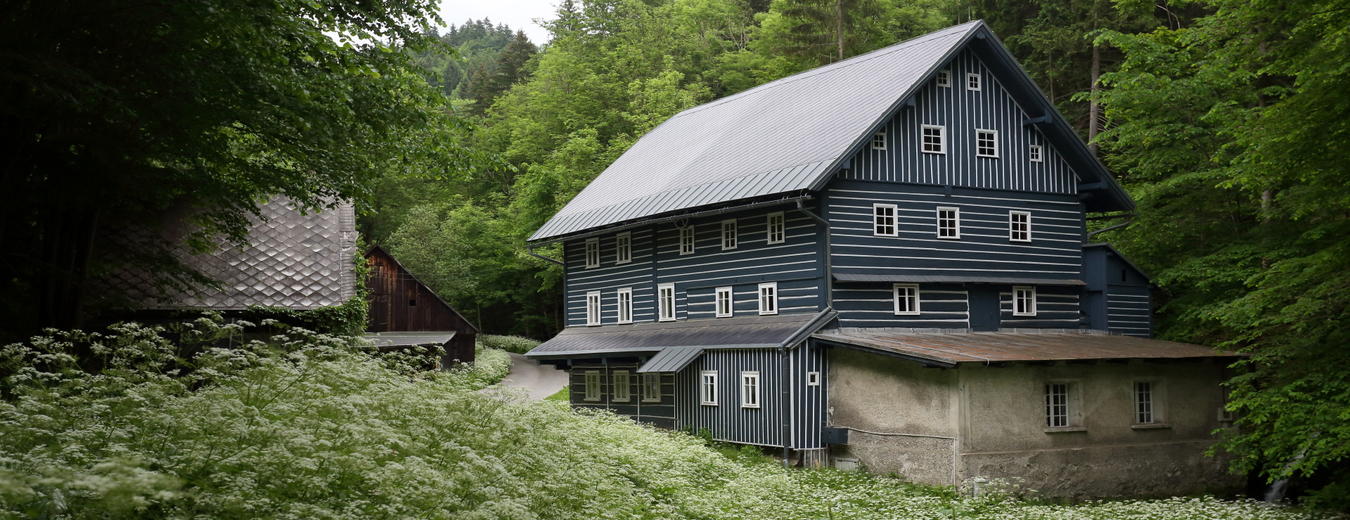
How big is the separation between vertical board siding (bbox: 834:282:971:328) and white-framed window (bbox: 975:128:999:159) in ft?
12.5

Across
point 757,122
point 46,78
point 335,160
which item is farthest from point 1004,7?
point 46,78

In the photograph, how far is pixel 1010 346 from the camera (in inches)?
1038

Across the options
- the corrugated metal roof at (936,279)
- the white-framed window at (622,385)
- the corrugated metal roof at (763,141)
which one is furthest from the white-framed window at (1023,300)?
the white-framed window at (622,385)

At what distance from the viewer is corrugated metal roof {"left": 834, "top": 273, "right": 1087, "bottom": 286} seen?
27.8 m

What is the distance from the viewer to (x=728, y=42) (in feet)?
217

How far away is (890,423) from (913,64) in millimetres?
10225

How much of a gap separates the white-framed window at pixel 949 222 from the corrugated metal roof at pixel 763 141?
3.28 m

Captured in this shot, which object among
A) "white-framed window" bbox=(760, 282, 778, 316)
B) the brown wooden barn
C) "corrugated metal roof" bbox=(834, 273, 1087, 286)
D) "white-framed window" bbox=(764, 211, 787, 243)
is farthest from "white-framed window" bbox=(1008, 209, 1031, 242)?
the brown wooden barn

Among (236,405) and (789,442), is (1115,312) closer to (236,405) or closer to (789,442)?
(789,442)

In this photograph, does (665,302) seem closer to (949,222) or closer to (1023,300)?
(949,222)

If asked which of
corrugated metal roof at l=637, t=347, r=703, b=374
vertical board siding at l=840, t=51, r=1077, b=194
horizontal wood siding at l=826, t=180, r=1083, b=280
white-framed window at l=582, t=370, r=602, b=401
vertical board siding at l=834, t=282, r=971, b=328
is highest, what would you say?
vertical board siding at l=840, t=51, r=1077, b=194

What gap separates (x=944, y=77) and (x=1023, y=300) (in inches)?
249

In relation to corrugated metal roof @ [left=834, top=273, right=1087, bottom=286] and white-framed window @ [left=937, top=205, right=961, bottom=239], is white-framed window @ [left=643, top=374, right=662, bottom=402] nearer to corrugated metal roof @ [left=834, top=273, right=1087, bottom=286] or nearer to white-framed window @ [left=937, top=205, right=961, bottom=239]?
corrugated metal roof @ [left=834, top=273, right=1087, bottom=286]

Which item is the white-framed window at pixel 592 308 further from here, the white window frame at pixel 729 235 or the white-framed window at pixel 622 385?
the white window frame at pixel 729 235
